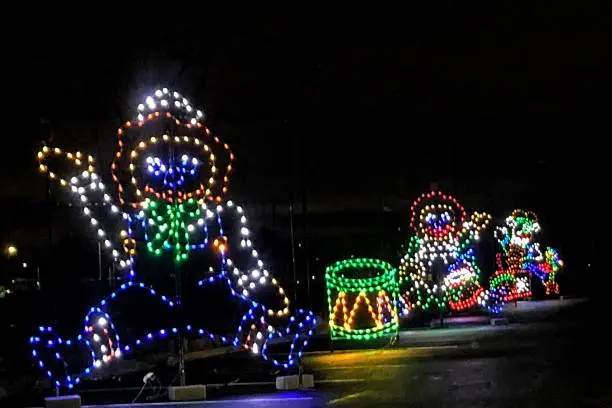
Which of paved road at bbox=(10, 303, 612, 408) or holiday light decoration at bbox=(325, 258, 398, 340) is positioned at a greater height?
holiday light decoration at bbox=(325, 258, 398, 340)

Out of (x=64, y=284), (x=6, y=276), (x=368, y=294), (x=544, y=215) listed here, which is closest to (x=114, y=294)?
(x=368, y=294)

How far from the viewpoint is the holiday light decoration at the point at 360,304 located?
24844mm

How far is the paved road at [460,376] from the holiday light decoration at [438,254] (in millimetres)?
5139

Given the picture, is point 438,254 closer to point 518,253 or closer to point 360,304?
point 360,304

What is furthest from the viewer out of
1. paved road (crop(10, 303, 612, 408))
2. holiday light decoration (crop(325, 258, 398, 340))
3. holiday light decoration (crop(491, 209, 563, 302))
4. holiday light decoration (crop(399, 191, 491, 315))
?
holiday light decoration (crop(491, 209, 563, 302))

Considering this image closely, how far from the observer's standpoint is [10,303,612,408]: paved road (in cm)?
1346

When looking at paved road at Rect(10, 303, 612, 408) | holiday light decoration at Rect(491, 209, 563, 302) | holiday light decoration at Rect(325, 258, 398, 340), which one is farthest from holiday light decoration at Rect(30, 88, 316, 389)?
holiday light decoration at Rect(491, 209, 563, 302)

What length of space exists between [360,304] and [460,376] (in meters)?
8.67

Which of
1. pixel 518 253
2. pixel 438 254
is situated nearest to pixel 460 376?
pixel 438 254

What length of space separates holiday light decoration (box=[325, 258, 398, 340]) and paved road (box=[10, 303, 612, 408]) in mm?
846

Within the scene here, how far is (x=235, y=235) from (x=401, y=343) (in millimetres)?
10800

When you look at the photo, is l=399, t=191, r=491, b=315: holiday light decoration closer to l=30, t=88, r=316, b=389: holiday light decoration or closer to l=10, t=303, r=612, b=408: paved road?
l=10, t=303, r=612, b=408: paved road

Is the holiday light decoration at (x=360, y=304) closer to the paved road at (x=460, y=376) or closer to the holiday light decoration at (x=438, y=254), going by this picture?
the paved road at (x=460, y=376)

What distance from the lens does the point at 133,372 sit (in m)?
20.5
